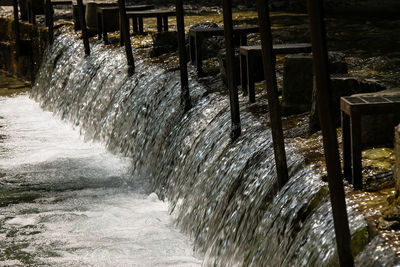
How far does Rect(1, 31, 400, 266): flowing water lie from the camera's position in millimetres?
4438

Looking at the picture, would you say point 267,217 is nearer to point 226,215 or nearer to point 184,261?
point 226,215

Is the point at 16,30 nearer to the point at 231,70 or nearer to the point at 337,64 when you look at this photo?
the point at 231,70

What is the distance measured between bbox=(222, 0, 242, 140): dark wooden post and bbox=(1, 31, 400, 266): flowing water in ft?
0.35

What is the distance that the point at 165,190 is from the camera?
23.2ft

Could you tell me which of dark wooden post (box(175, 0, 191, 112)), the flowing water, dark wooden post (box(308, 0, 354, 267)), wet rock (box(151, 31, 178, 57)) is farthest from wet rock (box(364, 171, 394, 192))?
wet rock (box(151, 31, 178, 57))

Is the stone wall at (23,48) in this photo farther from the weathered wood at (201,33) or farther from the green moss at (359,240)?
the green moss at (359,240)

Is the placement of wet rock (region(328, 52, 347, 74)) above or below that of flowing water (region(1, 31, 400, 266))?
above

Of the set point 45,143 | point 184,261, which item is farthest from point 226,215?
point 45,143

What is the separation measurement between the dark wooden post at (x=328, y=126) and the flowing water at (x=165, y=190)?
0.69 ft

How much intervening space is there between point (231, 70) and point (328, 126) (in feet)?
8.56

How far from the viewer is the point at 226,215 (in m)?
5.38

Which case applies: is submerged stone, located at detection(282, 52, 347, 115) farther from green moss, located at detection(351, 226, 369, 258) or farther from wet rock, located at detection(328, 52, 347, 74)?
green moss, located at detection(351, 226, 369, 258)

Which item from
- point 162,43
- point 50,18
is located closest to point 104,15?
point 50,18

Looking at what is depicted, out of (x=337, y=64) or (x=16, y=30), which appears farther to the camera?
(x=16, y=30)
